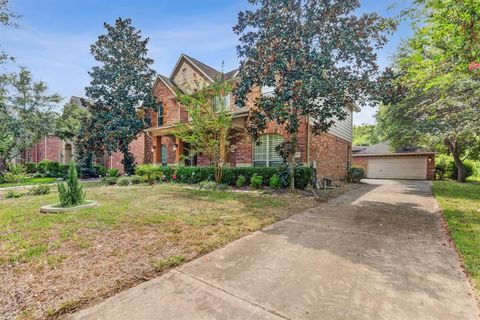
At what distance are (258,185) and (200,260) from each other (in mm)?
7110

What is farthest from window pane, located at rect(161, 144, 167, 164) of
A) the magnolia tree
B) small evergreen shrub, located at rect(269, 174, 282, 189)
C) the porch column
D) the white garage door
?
the white garage door

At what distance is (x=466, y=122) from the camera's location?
9438mm

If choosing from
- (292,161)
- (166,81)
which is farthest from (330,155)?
(166,81)

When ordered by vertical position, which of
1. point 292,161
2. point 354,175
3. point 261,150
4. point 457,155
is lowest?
point 354,175

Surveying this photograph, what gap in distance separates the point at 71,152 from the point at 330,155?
83.8ft

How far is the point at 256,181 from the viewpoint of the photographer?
10336mm

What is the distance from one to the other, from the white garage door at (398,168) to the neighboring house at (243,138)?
8637 millimetres

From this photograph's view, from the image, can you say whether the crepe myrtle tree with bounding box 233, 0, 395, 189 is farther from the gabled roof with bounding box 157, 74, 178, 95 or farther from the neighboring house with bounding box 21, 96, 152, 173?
the neighboring house with bounding box 21, 96, 152, 173

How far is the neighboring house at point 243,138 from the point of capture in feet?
38.2

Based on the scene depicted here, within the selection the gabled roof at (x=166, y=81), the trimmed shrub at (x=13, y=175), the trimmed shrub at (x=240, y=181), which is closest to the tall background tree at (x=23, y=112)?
the trimmed shrub at (x=13, y=175)

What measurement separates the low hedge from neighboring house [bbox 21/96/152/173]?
7531mm

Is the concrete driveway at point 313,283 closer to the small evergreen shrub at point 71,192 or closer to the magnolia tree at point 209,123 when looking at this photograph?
the small evergreen shrub at point 71,192

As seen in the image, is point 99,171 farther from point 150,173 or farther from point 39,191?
point 39,191

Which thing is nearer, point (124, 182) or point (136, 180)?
point (124, 182)
